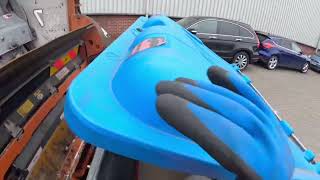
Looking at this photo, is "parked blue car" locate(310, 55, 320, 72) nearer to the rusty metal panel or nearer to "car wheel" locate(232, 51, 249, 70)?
"car wheel" locate(232, 51, 249, 70)

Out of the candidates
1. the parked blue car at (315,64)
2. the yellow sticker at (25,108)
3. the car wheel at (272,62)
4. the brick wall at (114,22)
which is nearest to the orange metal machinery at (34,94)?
the yellow sticker at (25,108)

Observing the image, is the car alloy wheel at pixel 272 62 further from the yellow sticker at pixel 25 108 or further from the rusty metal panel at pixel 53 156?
the yellow sticker at pixel 25 108

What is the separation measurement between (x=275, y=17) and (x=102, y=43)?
53.8 ft

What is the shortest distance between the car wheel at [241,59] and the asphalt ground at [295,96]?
424 mm

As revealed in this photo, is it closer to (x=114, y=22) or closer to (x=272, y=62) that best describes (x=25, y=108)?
(x=114, y=22)

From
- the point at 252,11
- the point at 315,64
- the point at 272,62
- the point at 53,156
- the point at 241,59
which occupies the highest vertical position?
the point at 53,156

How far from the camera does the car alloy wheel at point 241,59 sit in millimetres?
12578

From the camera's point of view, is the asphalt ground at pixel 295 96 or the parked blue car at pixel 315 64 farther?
the parked blue car at pixel 315 64

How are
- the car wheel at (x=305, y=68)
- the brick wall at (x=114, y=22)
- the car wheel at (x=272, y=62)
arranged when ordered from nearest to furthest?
the brick wall at (x=114, y=22) → the car wheel at (x=272, y=62) → the car wheel at (x=305, y=68)

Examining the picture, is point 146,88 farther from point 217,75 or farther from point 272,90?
point 272,90

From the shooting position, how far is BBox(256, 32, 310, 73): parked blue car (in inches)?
567

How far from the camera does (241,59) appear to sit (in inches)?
503

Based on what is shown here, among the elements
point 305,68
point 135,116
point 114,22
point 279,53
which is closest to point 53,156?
point 135,116

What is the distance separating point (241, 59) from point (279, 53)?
9.55ft
